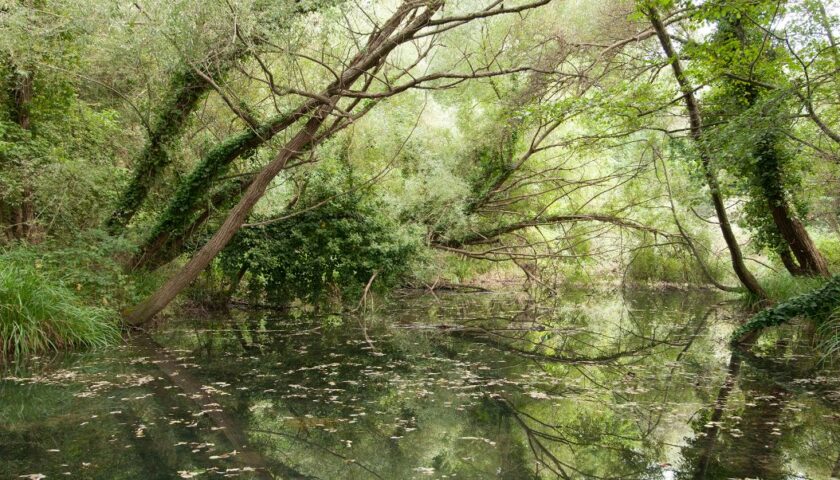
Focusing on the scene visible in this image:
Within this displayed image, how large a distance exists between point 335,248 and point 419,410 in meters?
8.80

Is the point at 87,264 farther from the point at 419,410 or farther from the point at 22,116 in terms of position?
the point at 419,410

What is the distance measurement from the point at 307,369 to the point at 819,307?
26.1ft

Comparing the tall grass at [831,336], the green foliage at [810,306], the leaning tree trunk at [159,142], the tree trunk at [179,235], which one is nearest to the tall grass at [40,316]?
the tree trunk at [179,235]

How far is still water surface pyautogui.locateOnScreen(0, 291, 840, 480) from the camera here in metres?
4.78

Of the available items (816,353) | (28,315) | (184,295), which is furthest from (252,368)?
(816,353)

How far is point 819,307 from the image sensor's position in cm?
967

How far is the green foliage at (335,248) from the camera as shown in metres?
14.8

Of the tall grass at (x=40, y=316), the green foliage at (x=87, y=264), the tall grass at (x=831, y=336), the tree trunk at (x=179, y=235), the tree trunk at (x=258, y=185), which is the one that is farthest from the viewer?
the tree trunk at (x=179, y=235)

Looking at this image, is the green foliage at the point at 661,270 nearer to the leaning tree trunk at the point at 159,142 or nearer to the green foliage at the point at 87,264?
the leaning tree trunk at the point at 159,142

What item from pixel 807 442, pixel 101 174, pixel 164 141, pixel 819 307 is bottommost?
pixel 807 442

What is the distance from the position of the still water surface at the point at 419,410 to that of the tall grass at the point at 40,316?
21.7 inches

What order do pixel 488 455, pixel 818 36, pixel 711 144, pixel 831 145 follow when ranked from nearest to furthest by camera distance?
pixel 488 455, pixel 818 36, pixel 711 144, pixel 831 145

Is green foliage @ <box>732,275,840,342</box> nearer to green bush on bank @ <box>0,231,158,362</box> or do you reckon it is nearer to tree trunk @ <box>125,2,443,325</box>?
tree trunk @ <box>125,2,443,325</box>

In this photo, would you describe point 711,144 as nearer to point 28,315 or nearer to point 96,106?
point 28,315
